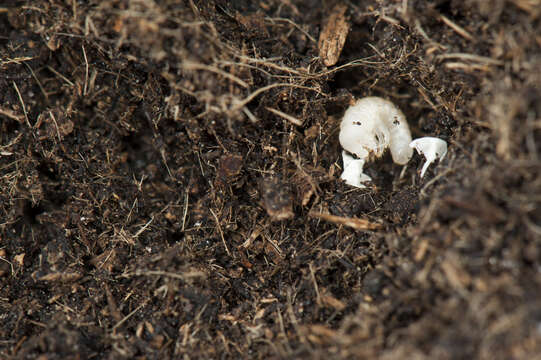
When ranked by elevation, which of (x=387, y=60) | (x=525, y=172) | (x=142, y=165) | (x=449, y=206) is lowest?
(x=142, y=165)

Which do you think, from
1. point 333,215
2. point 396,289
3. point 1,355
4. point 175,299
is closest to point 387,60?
point 333,215

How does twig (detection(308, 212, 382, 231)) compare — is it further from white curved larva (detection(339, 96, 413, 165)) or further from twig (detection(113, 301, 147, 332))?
twig (detection(113, 301, 147, 332))

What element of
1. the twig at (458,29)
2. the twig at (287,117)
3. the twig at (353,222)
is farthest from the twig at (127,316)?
the twig at (458,29)

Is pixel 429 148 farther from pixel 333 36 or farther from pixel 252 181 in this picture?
pixel 252 181

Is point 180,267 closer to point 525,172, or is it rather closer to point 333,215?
point 333,215

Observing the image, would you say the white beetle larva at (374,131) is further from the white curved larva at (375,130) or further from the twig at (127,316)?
the twig at (127,316)

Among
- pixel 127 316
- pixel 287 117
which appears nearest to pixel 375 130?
pixel 287 117

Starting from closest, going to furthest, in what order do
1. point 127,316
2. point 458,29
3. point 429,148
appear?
point 458,29, point 127,316, point 429,148

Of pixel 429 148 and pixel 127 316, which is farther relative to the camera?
pixel 429 148
